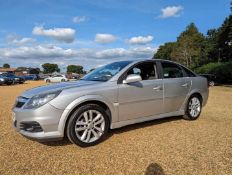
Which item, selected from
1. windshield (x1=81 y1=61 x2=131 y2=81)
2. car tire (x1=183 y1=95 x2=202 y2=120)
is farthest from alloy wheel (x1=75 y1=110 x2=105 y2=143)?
car tire (x1=183 y1=95 x2=202 y2=120)

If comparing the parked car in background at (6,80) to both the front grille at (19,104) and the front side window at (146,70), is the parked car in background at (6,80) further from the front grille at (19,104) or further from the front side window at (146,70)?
the front side window at (146,70)

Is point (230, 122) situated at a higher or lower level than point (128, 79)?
lower

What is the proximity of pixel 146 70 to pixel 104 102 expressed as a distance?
1.51 meters

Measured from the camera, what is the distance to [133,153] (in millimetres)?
4281

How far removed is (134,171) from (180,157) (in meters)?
0.90

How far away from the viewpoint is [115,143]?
190 inches

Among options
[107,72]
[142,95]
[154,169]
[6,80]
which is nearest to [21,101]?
[107,72]

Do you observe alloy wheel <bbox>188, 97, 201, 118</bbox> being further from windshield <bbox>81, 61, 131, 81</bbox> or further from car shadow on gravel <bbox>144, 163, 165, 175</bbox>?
car shadow on gravel <bbox>144, 163, 165, 175</bbox>

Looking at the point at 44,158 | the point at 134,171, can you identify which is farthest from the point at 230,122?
the point at 44,158

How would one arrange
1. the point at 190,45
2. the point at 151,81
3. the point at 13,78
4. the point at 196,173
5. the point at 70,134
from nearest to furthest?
the point at 196,173 < the point at 70,134 < the point at 151,81 < the point at 13,78 < the point at 190,45

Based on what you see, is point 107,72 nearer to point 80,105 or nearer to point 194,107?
point 80,105

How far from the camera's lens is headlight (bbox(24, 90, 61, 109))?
434cm

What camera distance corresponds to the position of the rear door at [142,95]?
5072 mm

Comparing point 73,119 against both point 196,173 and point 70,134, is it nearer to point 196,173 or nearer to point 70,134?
point 70,134
